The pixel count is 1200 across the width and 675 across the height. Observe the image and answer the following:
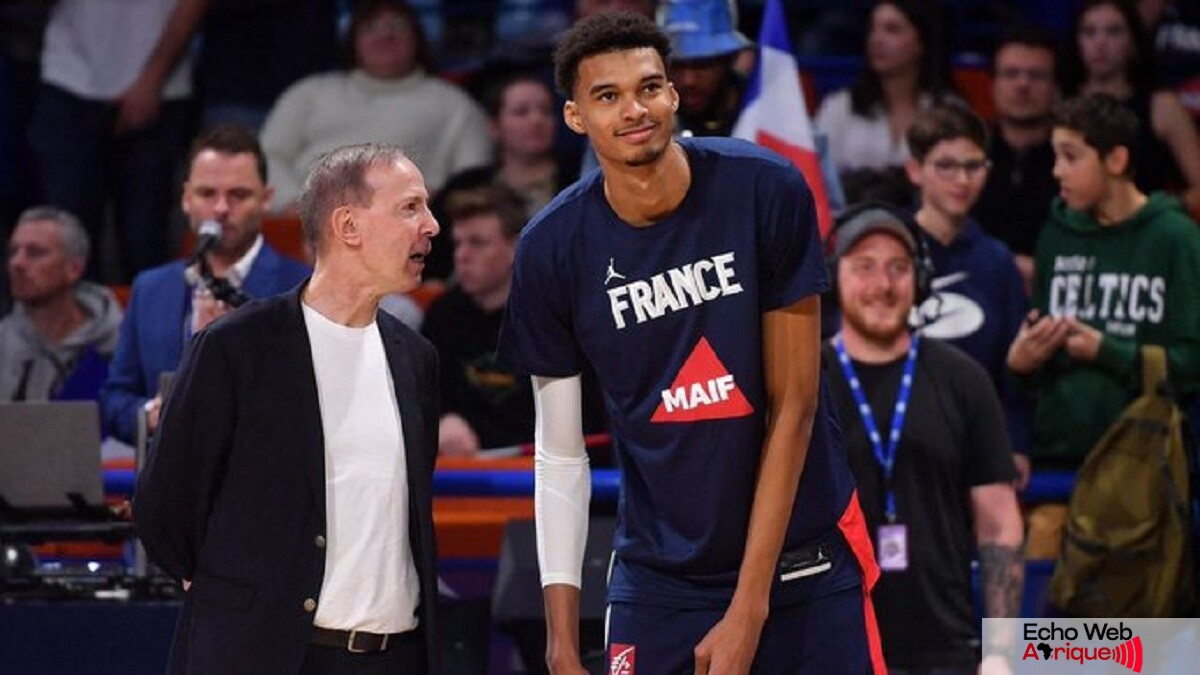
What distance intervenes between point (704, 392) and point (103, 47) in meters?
5.60

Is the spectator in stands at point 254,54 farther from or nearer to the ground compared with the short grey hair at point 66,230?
farther from the ground

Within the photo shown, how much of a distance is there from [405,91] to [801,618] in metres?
5.10

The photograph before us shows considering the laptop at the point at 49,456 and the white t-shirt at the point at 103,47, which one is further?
the white t-shirt at the point at 103,47

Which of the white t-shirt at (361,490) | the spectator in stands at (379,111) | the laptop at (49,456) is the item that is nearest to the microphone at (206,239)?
the laptop at (49,456)

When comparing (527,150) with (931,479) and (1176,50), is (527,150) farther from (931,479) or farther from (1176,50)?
(931,479)

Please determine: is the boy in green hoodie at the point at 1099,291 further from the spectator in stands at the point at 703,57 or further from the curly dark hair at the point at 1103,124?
the spectator in stands at the point at 703,57

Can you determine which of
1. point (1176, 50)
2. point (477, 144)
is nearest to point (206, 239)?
point (477, 144)

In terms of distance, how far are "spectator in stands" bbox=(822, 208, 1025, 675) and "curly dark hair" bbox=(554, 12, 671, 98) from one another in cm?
170

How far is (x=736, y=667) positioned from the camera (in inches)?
163

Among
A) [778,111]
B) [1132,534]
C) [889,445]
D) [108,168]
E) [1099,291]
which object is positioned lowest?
[1132,534]

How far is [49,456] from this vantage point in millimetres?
5656

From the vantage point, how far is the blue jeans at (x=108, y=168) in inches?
357

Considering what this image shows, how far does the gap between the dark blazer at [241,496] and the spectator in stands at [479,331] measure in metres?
2.52

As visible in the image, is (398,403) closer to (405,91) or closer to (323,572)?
(323,572)
